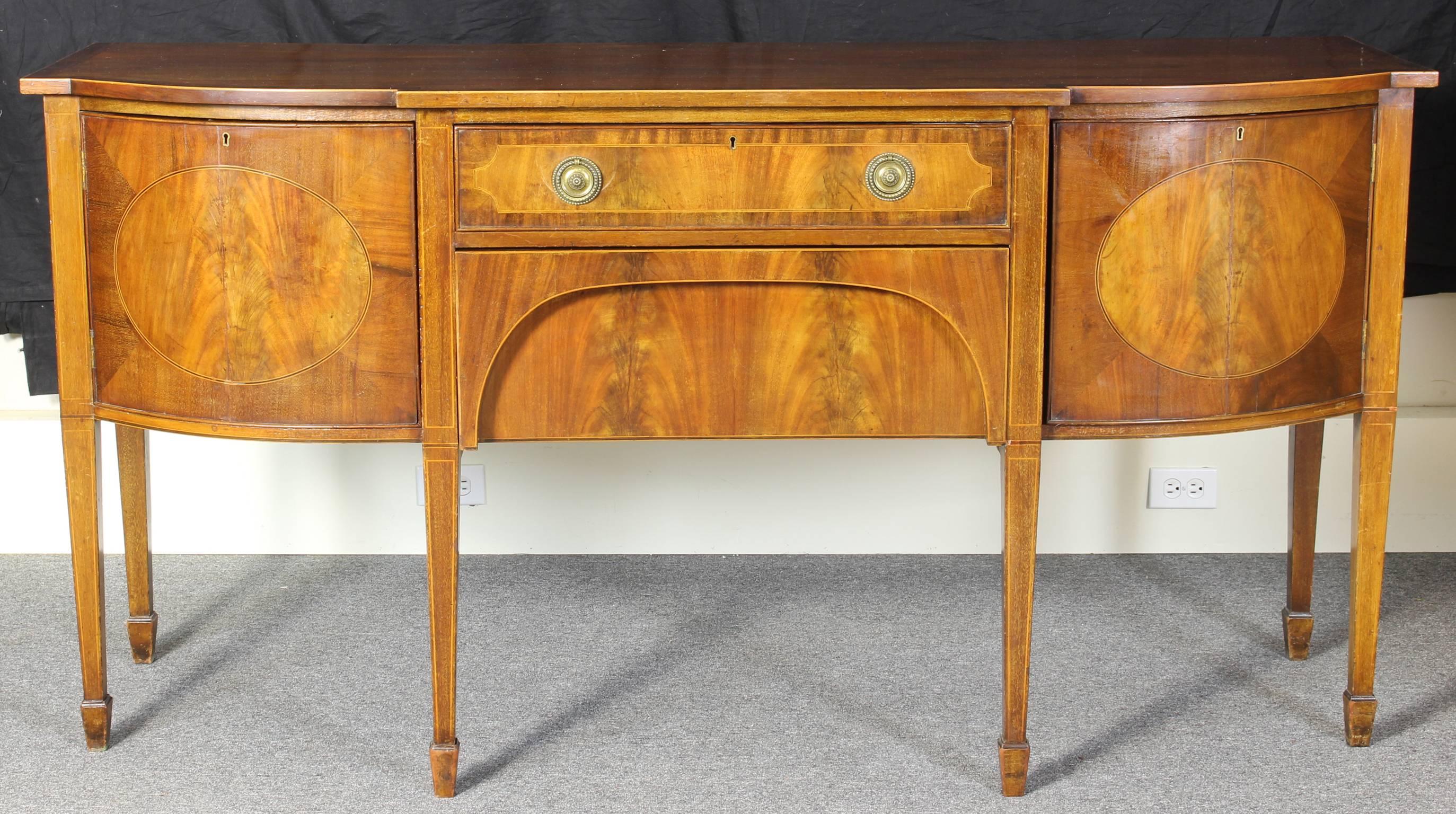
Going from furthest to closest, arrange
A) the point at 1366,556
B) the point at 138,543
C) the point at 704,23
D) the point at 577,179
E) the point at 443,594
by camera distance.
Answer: the point at 704,23 < the point at 138,543 < the point at 1366,556 < the point at 443,594 < the point at 577,179

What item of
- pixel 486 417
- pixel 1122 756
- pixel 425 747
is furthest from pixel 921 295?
pixel 425 747

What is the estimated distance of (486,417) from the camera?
1.96 metres

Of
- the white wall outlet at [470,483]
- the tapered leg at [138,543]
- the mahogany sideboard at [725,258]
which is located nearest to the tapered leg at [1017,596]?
the mahogany sideboard at [725,258]

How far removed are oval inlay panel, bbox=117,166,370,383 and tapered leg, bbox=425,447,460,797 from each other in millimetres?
209

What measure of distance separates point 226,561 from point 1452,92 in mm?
2371

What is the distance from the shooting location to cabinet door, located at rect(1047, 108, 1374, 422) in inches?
73.6

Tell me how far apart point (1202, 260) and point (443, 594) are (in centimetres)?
106

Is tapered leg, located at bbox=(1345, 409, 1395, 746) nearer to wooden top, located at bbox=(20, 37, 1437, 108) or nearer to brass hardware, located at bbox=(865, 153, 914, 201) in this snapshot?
wooden top, located at bbox=(20, 37, 1437, 108)

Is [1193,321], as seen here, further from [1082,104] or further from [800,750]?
[800,750]

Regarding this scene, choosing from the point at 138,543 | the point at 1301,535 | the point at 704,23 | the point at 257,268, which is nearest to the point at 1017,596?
the point at 1301,535

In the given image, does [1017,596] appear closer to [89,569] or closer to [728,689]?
[728,689]

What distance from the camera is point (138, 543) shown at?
2.47m

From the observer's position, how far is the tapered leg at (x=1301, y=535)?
7.97 feet

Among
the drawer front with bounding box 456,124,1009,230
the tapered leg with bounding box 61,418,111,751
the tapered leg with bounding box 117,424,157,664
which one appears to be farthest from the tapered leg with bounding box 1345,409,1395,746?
the tapered leg with bounding box 117,424,157,664
